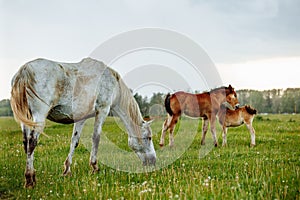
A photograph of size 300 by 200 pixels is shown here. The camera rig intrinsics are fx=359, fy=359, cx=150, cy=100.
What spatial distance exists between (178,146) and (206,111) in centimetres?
184

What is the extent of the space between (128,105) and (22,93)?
2.93 meters

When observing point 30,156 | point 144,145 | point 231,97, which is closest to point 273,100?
point 231,97

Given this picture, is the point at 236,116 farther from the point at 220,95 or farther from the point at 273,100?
the point at 273,100

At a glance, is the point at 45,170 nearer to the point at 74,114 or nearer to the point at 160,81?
the point at 74,114

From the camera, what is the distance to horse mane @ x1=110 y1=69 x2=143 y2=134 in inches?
345

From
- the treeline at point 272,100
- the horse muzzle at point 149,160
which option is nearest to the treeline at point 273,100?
the treeline at point 272,100

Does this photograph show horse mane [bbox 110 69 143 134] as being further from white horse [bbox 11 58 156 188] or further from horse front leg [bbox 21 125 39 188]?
horse front leg [bbox 21 125 39 188]

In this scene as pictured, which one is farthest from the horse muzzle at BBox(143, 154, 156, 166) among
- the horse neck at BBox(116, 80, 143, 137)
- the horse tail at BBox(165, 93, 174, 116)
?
the horse tail at BBox(165, 93, 174, 116)

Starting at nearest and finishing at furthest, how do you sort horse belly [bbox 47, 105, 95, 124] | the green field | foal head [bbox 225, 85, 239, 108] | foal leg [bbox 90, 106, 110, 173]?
1. the green field
2. horse belly [bbox 47, 105, 95, 124]
3. foal leg [bbox 90, 106, 110, 173]
4. foal head [bbox 225, 85, 239, 108]

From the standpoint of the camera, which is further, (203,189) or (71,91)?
(71,91)

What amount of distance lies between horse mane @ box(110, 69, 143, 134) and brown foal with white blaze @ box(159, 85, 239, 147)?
3.92 meters

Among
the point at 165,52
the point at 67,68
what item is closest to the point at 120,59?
the point at 165,52

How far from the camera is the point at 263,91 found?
1863 inches

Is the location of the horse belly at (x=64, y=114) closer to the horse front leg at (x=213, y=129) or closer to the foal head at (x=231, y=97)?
the horse front leg at (x=213, y=129)
